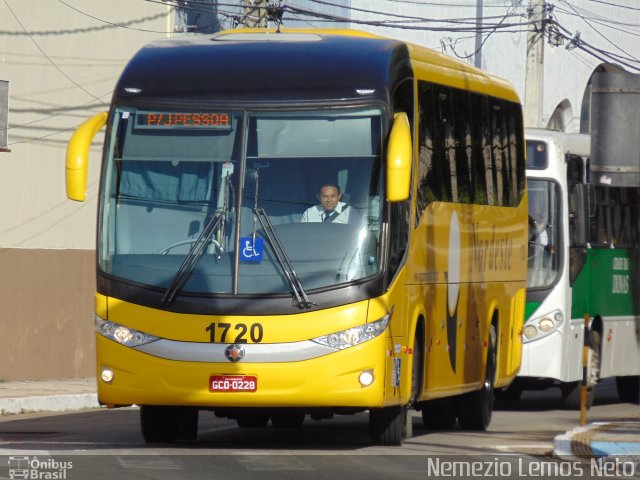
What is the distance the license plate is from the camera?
41.9 feet

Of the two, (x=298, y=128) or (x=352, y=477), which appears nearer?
(x=352, y=477)

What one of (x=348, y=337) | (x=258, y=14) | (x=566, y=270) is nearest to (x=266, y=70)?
(x=348, y=337)

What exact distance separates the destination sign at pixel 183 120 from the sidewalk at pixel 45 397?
7.63 meters

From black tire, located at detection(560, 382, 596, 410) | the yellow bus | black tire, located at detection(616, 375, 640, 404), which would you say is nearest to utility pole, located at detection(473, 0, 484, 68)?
black tire, located at detection(616, 375, 640, 404)

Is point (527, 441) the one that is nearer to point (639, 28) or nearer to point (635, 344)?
point (635, 344)

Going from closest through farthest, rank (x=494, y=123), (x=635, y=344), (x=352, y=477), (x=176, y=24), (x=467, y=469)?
(x=352, y=477) → (x=467, y=469) → (x=494, y=123) → (x=635, y=344) → (x=176, y=24)

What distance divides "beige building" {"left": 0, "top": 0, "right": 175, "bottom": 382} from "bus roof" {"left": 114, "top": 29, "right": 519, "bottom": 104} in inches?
427

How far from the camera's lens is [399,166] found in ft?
41.8

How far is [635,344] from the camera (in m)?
22.9

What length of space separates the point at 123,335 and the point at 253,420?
3225 mm

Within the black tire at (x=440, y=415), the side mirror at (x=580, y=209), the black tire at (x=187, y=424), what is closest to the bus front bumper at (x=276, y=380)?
the black tire at (x=187, y=424)

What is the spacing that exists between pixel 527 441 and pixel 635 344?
790cm

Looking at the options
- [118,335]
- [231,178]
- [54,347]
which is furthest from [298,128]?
[54,347]

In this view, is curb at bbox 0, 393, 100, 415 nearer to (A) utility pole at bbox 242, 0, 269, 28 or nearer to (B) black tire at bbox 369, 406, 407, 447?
(A) utility pole at bbox 242, 0, 269, 28
